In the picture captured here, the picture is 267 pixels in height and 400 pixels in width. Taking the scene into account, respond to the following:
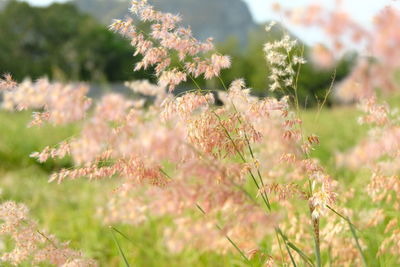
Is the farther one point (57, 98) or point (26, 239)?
point (26, 239)

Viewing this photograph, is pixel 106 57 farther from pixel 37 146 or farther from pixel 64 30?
pixel 37 146

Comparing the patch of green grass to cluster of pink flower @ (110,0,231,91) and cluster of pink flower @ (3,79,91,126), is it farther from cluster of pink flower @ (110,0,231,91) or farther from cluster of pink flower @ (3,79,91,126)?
cluster of pink flower @ (3,79,91,126)

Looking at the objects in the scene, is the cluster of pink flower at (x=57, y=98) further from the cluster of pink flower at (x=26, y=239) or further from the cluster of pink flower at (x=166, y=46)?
the cluster of pink flower at (x=26, y=239)

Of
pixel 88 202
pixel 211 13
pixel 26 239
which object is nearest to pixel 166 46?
pixel 26 239

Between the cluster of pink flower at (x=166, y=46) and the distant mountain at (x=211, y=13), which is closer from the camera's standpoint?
the cluster of pink flower at (x=166, y=46)

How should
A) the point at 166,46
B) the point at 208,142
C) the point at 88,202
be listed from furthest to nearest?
1. the point at 88,202
2. the point at 166,46
3. the point at 208,142

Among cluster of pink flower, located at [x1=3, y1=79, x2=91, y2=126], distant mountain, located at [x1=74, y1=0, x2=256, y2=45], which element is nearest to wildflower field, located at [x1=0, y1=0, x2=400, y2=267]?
cluster of pink flower, located at [x1=3, y1=79, x2=91, y2=126]

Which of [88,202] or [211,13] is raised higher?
[88,202]

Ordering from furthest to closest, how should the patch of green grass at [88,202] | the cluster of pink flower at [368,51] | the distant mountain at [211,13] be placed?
the distant mountain at [211,13], the patch of green grass at [88,202], the cluster of pink flower at [368,51]

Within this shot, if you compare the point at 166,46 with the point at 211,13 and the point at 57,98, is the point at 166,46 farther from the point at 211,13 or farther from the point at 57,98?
the point at 211,13

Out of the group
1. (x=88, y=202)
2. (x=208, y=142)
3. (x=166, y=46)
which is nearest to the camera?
(x=208, y=142)

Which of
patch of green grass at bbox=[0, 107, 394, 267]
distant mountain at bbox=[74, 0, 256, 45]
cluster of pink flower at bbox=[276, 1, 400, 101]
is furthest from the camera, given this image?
distant mountain at bbox=[74, 0, 256, 45]

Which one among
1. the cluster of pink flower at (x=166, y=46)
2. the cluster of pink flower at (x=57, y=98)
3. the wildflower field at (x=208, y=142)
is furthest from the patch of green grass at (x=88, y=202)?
the cluster of pink flower at (x=57, y=98)

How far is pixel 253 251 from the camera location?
80.7 inches
